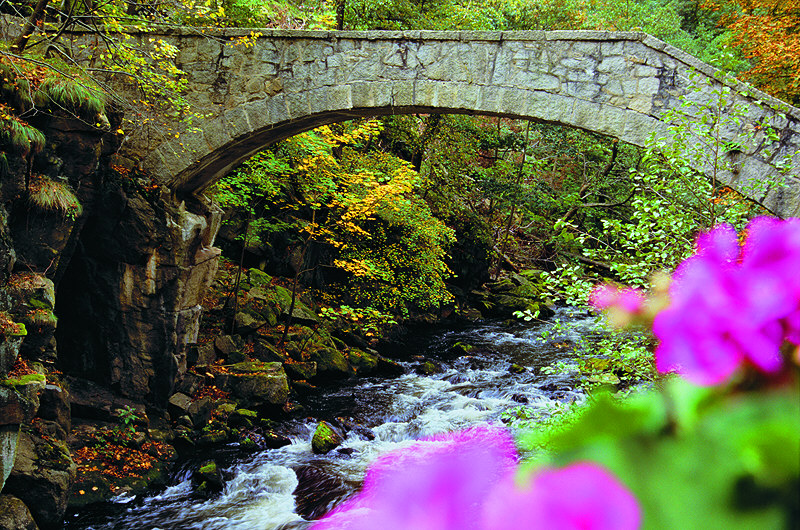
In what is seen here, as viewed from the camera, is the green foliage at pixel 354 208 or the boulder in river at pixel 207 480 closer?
the boulder in river at pixel 207 480

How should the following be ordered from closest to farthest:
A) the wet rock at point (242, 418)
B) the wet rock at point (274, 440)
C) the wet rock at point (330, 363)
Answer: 1. the wet rock at point (274, 440)
2. the wet rock at point (242, 418)
3. the wet rock at point (330, 363)

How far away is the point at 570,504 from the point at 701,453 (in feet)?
0.27

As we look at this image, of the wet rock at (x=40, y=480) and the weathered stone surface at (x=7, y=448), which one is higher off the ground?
the weathered stone surface at (x=7, y=448)

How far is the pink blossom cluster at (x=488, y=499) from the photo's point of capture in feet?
0.84

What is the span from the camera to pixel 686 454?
0.94ft

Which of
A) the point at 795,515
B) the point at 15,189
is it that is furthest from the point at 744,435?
the point at 15,189

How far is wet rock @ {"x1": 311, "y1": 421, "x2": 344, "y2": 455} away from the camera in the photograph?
6844 millimetres

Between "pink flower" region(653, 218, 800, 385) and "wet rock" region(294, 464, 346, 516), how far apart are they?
5629 millimetres

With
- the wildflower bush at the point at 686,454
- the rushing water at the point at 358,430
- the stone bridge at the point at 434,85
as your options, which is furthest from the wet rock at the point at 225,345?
the wildflower bush at the point at 686,454

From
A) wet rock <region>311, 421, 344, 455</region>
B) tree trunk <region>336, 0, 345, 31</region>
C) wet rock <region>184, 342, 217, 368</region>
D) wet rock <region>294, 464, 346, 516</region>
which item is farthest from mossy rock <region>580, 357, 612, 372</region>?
tree trunk <region>336, 0, 345, 31</region>

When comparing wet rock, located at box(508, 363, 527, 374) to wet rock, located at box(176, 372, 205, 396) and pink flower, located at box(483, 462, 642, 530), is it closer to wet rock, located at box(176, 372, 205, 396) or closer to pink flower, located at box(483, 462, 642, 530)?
wet rock, located at box(176, 372, 205, 396)

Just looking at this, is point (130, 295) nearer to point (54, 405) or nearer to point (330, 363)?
point (54, 405)

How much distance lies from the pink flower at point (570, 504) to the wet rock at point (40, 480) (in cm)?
571

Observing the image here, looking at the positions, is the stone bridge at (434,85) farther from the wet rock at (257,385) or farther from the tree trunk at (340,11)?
the tree trunk at (340,11)
